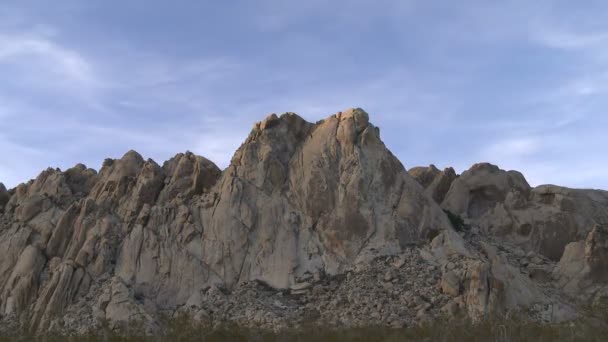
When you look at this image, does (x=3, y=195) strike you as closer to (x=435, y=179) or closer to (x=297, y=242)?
(x=297, y=242)

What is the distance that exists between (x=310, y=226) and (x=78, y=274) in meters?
12.2

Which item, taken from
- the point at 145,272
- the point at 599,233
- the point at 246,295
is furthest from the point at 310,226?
the point at 599,233

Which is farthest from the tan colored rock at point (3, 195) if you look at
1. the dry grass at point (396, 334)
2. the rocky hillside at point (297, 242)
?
the dry grass at point (396, 334)

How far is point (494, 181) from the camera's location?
53.8 metres

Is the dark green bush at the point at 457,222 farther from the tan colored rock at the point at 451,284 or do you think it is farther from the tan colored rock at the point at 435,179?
the tan colored rock at the point at 451,284

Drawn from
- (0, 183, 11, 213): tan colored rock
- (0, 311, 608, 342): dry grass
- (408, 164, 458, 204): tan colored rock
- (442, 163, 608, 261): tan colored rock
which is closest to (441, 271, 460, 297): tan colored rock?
(0, 311, 608, 342): dry grass

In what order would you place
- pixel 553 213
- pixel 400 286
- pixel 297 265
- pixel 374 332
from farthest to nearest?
pixel 553 213
pixel 297 265
pixel 400 286
pixel 374 332

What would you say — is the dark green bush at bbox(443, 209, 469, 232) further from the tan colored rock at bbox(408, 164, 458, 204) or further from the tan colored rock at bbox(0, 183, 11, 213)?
the tan colored rock at bbox(0, 183, 11, 213)

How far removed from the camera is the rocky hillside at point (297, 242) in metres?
40.9

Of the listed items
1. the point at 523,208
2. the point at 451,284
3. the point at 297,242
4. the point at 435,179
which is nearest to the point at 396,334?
the point at 451,284

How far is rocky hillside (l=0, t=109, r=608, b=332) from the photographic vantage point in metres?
40.9

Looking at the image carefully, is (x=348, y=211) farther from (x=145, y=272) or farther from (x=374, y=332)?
(x=374, y=332)

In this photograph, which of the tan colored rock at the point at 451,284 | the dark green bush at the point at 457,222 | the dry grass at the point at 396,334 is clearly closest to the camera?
the dry grass at the point at 396,334

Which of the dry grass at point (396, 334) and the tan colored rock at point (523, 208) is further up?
the tan colored rock at point (523, 208)
